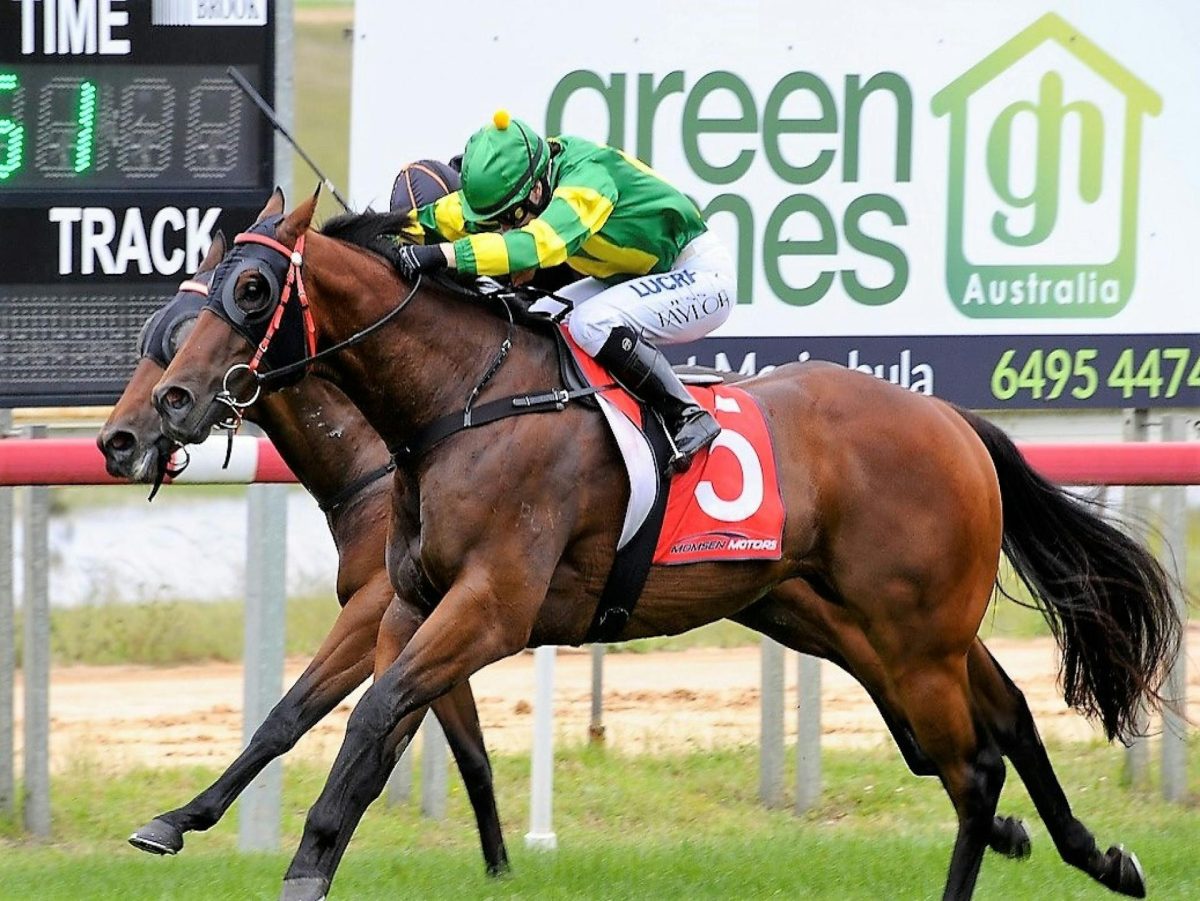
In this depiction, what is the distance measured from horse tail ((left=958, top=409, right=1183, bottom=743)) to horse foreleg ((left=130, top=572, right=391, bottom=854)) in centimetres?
172

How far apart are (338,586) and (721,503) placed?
120 cm

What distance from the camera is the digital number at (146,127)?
5891 millimetres

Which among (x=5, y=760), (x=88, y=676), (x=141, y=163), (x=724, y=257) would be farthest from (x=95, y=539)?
(x=724, y=257)

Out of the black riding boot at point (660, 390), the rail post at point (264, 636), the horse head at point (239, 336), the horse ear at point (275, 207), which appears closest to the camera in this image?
the horse head at point (239, 336)

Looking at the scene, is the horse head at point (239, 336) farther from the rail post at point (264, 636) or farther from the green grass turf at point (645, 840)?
the rail post at point (264, 636)

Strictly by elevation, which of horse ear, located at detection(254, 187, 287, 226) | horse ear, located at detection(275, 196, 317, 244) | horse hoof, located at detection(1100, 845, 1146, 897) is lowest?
horse hoof, located at detection(1100, 845, 1146, 897)

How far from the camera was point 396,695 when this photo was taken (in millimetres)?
4316

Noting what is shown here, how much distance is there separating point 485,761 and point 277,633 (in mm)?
896

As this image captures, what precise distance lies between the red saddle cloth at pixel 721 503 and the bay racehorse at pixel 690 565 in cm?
6

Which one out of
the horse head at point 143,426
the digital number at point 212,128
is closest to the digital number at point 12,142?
the digital number at point 212,128

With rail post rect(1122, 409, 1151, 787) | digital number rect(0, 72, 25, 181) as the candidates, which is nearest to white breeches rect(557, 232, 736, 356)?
digital number rect(0, 72, 25, 181)

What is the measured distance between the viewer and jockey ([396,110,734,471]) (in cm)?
450

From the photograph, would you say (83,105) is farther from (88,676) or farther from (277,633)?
(88,676)

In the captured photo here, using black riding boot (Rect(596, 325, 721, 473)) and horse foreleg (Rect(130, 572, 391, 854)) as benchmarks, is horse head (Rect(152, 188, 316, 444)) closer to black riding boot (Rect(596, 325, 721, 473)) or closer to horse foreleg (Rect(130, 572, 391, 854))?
black riding boot (Rect(596, 325, 721, 473))
